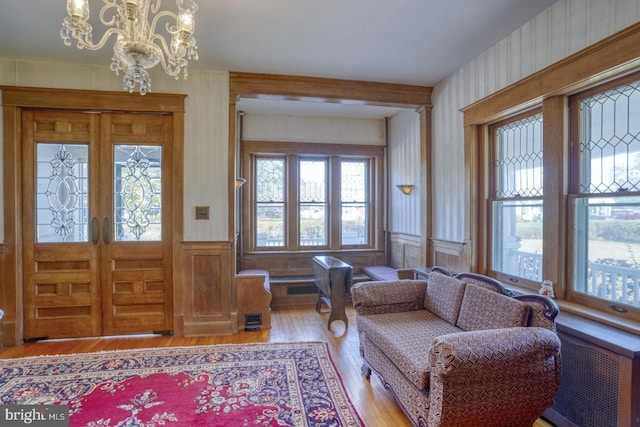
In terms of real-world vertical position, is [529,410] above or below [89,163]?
below

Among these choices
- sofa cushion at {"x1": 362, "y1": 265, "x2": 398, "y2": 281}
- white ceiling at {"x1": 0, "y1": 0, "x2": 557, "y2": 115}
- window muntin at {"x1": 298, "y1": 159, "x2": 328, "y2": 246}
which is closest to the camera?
white ceiling at {"x1": 0, "y1": 0, "x2": 557, "y2": 115}

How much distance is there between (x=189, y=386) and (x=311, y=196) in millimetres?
3423

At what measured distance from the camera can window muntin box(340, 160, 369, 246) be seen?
219 inches

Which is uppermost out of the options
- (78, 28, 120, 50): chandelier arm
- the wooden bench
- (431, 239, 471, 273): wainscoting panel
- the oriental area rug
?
(78, 28, 120, 50): chandelier arm

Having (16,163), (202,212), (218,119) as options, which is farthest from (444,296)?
(16,163)

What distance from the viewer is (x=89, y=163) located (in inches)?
139

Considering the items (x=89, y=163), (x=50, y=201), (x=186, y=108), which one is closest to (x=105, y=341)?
(x=50, y=201)

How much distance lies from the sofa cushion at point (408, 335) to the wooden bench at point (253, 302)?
57.2 inches

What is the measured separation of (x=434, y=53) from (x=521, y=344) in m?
2.61

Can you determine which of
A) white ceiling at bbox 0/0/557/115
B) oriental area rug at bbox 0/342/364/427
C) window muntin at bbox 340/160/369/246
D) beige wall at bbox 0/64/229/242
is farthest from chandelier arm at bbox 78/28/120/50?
window muntin at bbox 340/160/369/246

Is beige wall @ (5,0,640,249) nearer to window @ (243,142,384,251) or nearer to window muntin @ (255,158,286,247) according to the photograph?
window @ (243,142,384,251)

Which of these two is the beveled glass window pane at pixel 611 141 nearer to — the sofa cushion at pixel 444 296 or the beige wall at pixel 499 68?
the beige wall at pixel 499 68

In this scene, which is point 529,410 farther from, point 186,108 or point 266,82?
point 186,108

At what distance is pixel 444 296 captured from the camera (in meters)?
2.69
